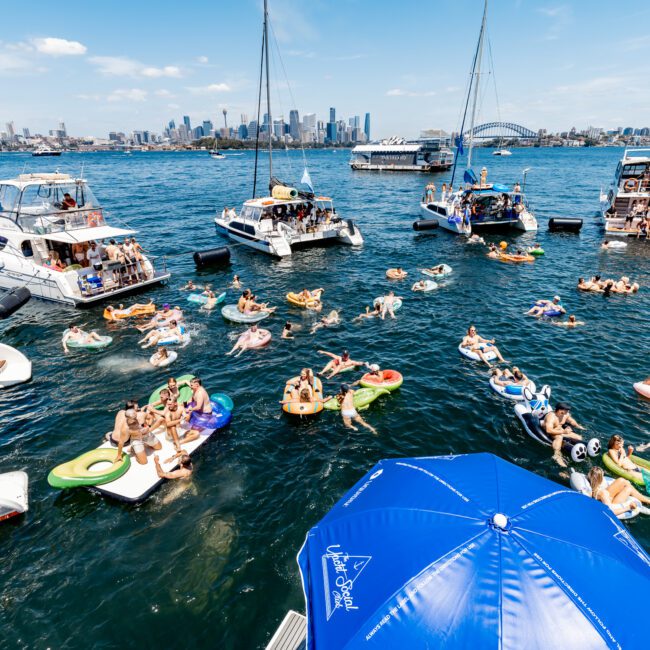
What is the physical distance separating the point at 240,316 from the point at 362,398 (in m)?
9.63

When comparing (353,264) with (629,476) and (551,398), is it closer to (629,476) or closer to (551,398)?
(551,398)

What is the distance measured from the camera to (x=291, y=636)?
23.5 ft

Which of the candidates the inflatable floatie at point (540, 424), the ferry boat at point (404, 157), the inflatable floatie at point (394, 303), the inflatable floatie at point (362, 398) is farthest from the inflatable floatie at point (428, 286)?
the ferry boat at point (404, 157)

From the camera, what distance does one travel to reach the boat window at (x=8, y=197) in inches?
995

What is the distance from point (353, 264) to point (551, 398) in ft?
62.8

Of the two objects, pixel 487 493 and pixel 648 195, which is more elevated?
pixel 648 195

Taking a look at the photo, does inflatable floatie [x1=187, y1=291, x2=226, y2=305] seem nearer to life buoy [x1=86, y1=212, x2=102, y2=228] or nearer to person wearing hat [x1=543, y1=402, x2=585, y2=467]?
life buoy [x1=86, y1=212, x2=102, y2=228]

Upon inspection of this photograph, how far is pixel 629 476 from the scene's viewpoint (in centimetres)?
1179

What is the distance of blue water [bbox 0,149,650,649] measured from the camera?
29.2 ft

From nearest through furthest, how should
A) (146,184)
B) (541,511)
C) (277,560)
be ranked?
(541,511)
(277,560)
(146,184)

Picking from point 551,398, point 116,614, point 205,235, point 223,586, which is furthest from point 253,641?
point 205,235

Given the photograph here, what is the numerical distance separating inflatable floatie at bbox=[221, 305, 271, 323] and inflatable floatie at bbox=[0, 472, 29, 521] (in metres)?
12.2

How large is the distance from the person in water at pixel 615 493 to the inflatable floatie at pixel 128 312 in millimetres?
20915

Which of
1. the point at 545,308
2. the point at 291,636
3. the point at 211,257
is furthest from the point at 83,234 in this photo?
the point at 545,308
